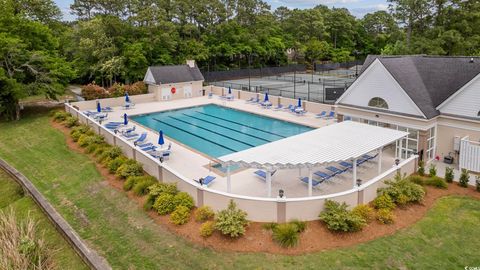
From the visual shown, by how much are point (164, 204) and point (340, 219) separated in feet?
20.5

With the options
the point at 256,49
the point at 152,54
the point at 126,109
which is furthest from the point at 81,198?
the point at 256,49

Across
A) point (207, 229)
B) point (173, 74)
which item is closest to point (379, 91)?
point (207, 229)

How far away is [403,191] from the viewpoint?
12.9 m

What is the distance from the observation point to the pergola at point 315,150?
1232cm

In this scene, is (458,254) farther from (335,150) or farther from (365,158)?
(365,158)

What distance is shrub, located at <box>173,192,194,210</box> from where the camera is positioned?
40.7 feet

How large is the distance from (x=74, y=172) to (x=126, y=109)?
15.7m

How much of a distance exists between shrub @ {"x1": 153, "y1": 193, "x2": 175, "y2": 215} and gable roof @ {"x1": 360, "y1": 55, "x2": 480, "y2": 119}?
41.8 feet

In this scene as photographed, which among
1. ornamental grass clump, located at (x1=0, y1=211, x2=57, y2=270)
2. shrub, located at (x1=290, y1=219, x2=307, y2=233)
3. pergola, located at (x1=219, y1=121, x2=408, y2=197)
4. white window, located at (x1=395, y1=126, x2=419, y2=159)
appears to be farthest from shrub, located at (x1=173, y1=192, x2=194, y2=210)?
white window, located at (x1=395, y1=126, x2=419, y2=159)

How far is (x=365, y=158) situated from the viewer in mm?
16484

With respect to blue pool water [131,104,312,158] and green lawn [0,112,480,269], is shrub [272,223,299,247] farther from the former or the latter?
blue pool water [131,104,312,158]

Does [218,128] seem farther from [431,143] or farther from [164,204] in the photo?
[431,143]

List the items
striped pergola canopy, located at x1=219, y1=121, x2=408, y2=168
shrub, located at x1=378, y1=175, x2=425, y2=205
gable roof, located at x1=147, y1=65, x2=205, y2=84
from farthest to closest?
gable roof, located at x1=147, y1=65, x2=205, y2=84 < shrub, located at x1=378, y1=175, x2=425, y2=205 < striped pergola canopy, located at x1=219, y1=121, x2=408, y2=168

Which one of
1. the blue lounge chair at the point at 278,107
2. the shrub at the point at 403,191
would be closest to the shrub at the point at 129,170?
the shrub at the point at 403,191
